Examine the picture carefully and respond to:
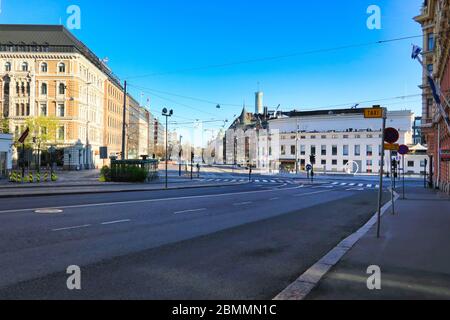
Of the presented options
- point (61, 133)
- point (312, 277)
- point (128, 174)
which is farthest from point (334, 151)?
point (312, 277)

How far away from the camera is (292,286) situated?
5.84 meters

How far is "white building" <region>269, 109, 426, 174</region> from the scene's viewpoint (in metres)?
89.2

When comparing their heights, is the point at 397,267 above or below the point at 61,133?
below

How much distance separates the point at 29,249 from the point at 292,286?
5373 millimetres

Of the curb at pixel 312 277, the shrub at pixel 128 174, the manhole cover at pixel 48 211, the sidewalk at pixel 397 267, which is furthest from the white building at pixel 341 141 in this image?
the curb at pixel 312 277

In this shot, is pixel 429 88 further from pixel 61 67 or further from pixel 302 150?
pixel 302 150

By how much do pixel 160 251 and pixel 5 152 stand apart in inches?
1363

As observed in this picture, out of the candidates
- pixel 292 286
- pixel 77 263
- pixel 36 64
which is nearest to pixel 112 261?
pixel 77 263

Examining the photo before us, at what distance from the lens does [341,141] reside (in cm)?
9344

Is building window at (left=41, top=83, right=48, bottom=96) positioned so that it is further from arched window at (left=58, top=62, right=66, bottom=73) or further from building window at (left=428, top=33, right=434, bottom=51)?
building window at (left=428, top=33, right=434, bottom=51)

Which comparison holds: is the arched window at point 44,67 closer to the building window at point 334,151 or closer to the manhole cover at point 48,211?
the manhole cover at point 48,211

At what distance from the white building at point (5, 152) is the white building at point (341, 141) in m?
60.0

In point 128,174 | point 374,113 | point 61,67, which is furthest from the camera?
point 61,67

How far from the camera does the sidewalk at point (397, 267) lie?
5453 millimetres
